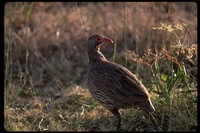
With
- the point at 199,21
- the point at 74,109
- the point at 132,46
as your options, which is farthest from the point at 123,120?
the point at 132,46

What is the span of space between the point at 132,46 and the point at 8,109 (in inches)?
104

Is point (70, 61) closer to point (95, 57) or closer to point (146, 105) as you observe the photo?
point (95, 57)

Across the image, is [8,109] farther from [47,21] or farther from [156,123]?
[47,21]

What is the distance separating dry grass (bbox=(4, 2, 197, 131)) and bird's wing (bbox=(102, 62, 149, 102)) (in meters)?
0.38

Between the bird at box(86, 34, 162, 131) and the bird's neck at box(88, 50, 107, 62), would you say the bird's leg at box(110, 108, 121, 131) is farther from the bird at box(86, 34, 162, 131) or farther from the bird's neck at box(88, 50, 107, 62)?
the bird's neck at box(88, 50, 107, 62)

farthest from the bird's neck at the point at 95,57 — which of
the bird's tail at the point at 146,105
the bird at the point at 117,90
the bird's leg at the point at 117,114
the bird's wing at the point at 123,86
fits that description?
the bird's tail at the point at 146,105

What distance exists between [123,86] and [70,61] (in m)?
2.88

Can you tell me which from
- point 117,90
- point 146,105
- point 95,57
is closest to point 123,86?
point 117,90

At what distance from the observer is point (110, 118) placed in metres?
5.02

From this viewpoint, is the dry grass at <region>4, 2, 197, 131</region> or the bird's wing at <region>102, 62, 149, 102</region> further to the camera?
the dry grass at <region>4, 2, 197, 131</region>

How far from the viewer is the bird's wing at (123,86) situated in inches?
169

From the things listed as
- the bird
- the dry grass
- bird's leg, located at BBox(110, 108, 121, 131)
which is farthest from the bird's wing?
the dry grass

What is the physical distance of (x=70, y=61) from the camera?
7.12 m

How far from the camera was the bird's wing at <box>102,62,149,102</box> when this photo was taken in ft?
14.1
